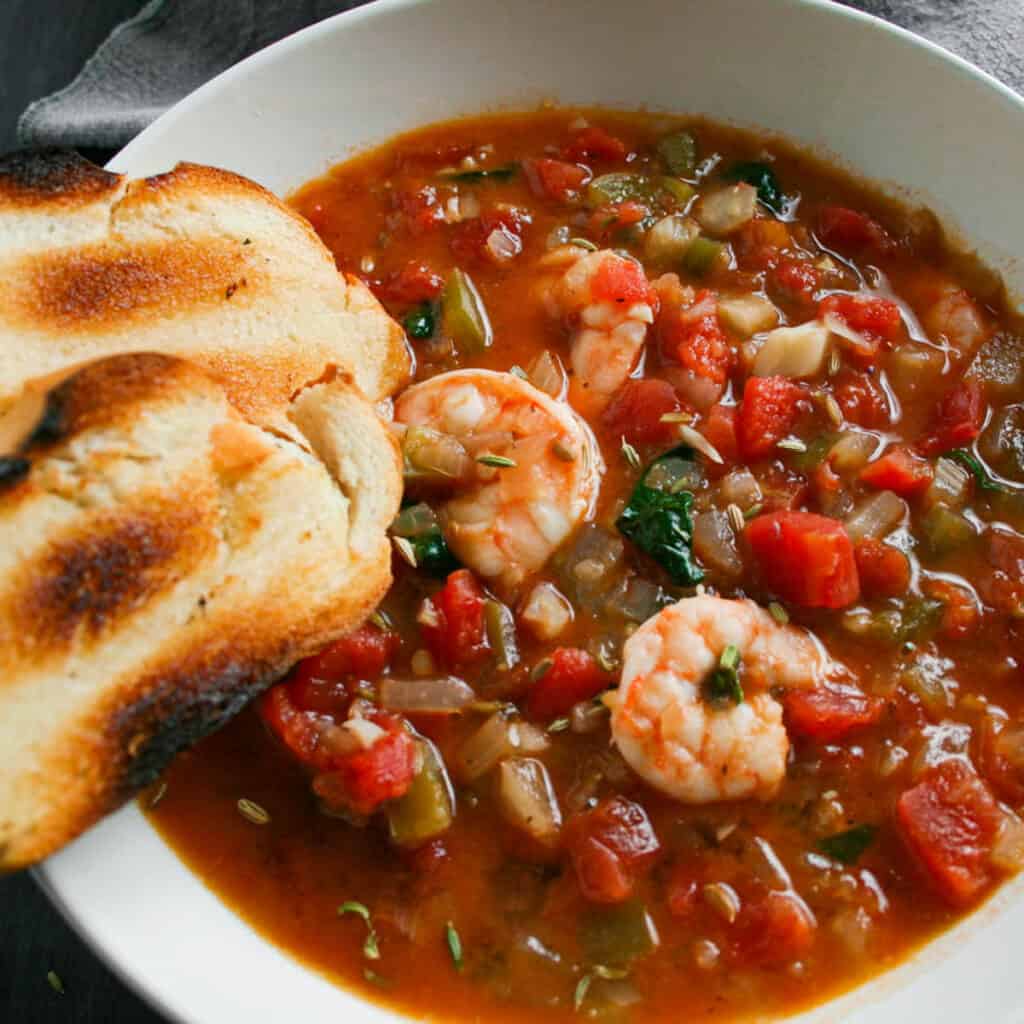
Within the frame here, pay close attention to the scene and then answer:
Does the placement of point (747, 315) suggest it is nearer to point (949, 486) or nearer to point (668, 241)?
point (668, 241)

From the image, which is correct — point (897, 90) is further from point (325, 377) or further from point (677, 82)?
point (325, 377)

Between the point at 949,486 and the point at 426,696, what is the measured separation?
5.85ft

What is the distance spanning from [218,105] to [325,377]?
1.16 metres

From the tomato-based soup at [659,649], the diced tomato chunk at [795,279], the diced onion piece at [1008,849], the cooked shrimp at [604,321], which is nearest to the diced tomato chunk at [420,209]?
the tomato-based soup at [659,649]

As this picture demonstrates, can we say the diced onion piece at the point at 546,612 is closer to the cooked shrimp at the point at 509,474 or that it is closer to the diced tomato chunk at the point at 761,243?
the cooked shrimp at the point at 509,474

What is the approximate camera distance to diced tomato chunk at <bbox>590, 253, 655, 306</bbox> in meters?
4.11

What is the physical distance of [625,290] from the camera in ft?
13.5

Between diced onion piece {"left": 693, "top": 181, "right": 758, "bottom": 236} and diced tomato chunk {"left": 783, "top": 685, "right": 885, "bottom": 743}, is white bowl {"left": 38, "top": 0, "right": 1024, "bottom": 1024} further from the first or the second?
diced tomato chunk {"left": 783, "top": 685, "right": 885, "bottom": 743}

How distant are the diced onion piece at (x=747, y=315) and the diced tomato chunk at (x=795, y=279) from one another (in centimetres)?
8

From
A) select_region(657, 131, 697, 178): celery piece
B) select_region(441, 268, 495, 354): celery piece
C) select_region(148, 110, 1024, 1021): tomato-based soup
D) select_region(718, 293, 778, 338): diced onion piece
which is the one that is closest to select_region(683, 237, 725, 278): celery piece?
select_region(148, 110, 1024, 1021): tomato-based soup

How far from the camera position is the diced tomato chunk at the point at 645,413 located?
159 inches

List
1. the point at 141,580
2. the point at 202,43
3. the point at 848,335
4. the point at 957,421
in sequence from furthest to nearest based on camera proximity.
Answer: the point at 202,43 < the point at 848,335 < the point at 957,421 < the point at 141,580

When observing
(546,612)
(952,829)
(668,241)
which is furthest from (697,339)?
(952,829)

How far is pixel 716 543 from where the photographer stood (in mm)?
3867
